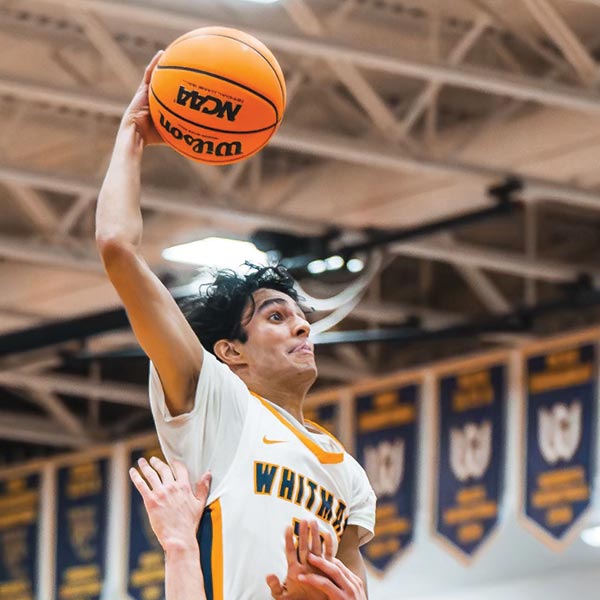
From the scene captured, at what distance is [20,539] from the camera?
65.0 ft

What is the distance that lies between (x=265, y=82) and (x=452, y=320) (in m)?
12.1

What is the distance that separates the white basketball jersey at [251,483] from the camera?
13.1 ft

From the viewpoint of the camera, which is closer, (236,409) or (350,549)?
(236,409)

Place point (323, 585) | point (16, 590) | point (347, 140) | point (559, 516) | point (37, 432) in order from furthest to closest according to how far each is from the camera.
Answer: point (37, 432) < point (16, 590) < point (559, 516) < point (347, 140) < point (323, 585)

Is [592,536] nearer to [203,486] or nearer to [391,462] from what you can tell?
[391,462]

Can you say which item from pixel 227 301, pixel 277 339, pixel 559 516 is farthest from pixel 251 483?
pixel 559 516

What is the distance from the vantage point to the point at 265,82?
466 centimetres

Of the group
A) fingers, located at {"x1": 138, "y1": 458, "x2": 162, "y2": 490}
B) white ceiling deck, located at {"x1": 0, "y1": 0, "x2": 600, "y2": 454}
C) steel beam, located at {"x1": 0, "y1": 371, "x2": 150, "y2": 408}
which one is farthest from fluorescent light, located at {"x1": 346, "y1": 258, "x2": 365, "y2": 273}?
fingers, located at {"x1": 138, "y1": 458, "x2": 162, "y2": 490}

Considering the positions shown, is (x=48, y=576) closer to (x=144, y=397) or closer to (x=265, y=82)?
(x=144, y=397)

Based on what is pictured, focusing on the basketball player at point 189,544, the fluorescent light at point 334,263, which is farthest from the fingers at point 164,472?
the fluorescent light at point 334,263

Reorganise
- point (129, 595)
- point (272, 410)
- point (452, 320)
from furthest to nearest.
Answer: point (129, 595), point (452, 320), point (272, 410)

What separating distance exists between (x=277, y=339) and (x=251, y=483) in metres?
0.44

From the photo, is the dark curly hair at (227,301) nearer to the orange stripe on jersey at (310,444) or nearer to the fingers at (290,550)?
the orange stripe on jersey at (310,444)

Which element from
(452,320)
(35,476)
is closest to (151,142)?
(452,320)
